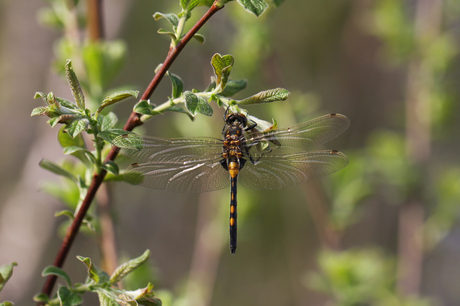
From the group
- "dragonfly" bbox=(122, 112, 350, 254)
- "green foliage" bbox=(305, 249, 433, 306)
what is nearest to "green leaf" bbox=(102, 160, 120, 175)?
"dragonfly" bbox=(122, 112, 350, 254)

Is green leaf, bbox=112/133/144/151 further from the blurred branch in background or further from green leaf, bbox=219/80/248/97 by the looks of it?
the blurred branch in background

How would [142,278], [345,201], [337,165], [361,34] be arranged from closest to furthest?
[142,278]
[337,165]
[345,201]
[361,34]

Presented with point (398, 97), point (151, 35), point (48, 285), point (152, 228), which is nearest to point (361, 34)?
point (398, 97)

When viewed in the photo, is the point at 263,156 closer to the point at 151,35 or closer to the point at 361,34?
the point at 361,34

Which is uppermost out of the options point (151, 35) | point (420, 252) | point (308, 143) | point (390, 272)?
point (151, 35)

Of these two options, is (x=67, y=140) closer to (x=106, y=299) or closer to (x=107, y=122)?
(x=107, y=122)

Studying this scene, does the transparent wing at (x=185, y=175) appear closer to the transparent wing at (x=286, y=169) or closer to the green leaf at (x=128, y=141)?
the transparent wing at (x=286, y=169)

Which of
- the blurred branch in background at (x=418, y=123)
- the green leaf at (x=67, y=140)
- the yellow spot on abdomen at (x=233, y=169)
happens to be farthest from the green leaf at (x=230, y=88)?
the blurred branch in background at (x=418, y=123)
